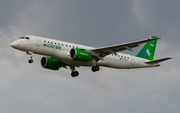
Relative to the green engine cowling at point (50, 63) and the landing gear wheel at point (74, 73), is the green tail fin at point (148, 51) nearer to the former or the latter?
the landing gear wheel at point (74, 73)

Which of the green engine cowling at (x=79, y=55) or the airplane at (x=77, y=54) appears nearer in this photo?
the airplane at (x=77, y=54)

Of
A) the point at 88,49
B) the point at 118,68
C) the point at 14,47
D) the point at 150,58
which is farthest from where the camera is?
the point at 150,58

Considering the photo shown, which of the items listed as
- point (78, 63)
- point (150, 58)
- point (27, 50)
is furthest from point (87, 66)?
point (150, 58)

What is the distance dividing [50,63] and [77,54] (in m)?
7.53

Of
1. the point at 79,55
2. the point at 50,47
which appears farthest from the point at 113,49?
the point at 50,47

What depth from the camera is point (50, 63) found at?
49.0 m

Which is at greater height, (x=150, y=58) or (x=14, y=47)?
(x=150, y=58)

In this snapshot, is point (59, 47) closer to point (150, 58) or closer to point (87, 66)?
point (87, 66)

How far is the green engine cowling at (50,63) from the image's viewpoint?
48.9m

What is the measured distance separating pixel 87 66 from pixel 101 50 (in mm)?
3396

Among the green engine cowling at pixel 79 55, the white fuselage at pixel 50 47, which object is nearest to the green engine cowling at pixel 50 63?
the white fuselage at pixel 50 47

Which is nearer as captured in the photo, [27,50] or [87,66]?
[27,50]

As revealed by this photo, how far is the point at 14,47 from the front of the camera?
4244 cm

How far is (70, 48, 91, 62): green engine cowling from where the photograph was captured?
42.9m
